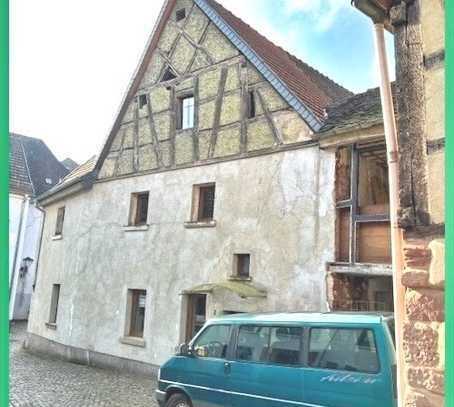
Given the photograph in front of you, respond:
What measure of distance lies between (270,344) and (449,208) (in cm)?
368

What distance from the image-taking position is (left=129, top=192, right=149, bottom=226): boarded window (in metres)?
10.5

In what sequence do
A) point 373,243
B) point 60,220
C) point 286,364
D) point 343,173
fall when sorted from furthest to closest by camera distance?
point 60,220, point 343,173, point 373,243, point 286,364

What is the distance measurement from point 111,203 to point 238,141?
3.98 m

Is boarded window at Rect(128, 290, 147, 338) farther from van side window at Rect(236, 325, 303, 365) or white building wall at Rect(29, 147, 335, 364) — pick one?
van side window at Rect(236, 325, 303, 365)

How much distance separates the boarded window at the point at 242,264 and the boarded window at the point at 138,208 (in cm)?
301

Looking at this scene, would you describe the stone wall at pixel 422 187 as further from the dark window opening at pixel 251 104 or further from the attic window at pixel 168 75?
the attic window at pixel 168 75

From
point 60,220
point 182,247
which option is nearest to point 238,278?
point 182,247

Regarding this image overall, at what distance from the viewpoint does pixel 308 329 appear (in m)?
4.34

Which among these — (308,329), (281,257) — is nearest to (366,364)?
(308,329)

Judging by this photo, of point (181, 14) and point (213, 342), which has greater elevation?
point (181, 14)

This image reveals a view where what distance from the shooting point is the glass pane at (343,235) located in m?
7.00

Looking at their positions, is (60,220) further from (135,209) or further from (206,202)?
(206,202)

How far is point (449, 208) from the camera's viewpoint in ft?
3.86

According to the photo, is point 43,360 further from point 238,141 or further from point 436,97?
point 436,97
